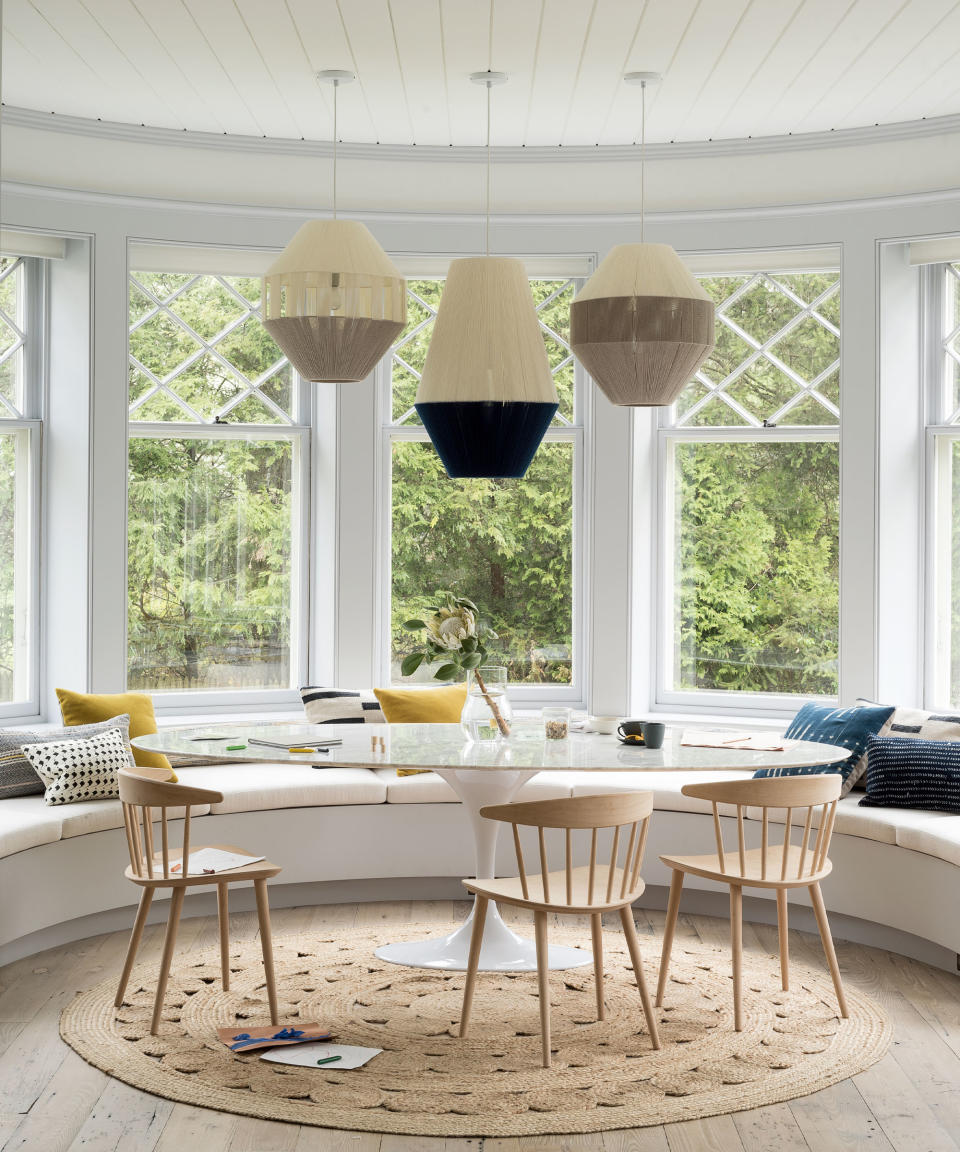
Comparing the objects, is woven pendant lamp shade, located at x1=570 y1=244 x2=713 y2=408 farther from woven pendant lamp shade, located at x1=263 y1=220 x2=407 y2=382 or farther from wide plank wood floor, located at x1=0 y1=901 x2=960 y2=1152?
wide plank wood floor, located at x1=0 y1=901 x2=960 y2=1152

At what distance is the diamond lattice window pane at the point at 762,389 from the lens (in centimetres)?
591

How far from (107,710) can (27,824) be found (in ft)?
2.51

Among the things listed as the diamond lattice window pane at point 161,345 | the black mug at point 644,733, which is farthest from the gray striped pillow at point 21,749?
the black mug at point 644,733

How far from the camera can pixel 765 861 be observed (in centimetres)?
383

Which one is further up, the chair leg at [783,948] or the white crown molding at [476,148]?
the white crown molding at [476,148]

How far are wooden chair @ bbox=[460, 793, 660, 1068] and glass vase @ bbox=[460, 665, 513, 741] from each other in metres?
0.64

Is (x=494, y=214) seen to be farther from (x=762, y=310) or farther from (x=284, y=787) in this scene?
(x=284, y=787)

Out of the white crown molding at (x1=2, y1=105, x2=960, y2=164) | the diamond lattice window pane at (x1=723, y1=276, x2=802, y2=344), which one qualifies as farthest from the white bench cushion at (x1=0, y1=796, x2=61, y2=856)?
the diamond lattice window pane at (x1=723, y1=276, x2=802, y2=344)

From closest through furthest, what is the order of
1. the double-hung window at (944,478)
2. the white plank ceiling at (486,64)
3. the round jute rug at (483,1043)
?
the round jute rug at (483,1043) < the white plank ceiling at (486,64) < the double-hung window at (944,478)

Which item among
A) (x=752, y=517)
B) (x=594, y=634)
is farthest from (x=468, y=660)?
(x=752, y=517)

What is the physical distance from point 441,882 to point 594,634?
137 cm

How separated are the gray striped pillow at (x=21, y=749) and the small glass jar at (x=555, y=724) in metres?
1.67

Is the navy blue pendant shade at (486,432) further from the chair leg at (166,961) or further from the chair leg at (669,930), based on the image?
the chair leg at (166,961)

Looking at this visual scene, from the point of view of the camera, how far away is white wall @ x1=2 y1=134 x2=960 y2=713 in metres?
5.52
